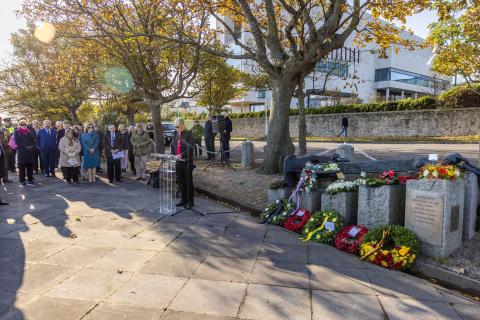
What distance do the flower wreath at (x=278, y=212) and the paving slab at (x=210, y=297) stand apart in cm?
281

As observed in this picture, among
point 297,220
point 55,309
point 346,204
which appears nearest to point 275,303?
point 55,309

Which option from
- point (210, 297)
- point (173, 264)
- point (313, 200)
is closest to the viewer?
point (210, 297)

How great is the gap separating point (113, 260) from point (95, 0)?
31.3ft

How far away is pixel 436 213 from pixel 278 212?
290 cm

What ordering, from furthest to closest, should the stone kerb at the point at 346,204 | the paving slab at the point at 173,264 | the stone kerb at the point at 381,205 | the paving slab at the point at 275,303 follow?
the stone kerb at the point at 346,204 < the stone kerb at the point at 381,205 < the paving slab at the point at 173,264 < the paving slab at the point at 275,303

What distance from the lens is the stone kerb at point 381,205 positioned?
5.73 meters

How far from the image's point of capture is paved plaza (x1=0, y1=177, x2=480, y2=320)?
12.2 ft

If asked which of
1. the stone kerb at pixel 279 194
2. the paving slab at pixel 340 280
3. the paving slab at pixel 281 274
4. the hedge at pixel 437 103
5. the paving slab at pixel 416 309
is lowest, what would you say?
the paving slab at pixel 416 309

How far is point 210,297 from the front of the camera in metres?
3.97

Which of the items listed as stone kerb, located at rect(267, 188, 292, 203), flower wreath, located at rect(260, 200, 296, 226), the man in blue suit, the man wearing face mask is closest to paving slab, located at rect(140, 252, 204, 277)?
flower wreath, located at rect(260, 200, 296, 226)

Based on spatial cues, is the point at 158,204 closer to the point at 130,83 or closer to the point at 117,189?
the point at 117,189

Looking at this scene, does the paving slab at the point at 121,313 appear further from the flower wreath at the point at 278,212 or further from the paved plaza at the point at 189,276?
the flower wreath at the point at 278,212

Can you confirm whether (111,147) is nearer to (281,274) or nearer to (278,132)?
(278,132)

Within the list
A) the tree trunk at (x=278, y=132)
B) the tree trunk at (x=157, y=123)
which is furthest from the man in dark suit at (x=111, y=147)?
the tree trunk at (x=278, y=132)
